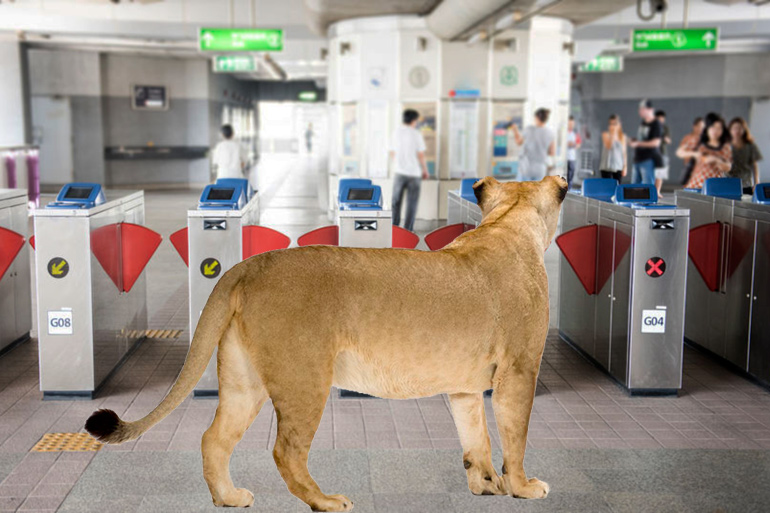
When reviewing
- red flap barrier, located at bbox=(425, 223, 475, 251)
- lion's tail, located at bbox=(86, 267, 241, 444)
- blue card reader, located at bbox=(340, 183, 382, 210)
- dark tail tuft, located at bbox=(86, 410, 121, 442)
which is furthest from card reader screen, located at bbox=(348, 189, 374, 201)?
dark tail tuft, located at bbox=(86, 410, 121, 442)

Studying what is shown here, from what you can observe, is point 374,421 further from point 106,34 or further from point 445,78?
point 106,34

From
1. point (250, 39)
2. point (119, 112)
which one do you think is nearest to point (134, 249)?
point (250, 39)

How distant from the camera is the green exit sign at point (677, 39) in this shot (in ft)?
45.2

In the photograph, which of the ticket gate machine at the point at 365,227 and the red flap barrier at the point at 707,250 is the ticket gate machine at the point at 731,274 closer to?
the red flap barrier at the point at 707,250

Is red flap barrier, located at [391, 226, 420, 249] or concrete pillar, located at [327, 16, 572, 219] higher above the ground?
concrete pillar, located at [327, 16, 572, 219]

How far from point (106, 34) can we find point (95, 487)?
15748 millimetres

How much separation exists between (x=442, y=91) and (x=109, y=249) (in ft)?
28.0

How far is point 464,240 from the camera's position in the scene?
9.95ft

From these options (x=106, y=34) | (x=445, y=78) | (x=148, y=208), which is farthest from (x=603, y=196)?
(x=106, y=34)

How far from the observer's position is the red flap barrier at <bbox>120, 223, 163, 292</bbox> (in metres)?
5.55

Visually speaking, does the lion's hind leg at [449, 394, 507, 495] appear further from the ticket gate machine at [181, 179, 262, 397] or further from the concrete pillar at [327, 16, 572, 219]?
the concrete pillar at [327, 16, 572, 219]

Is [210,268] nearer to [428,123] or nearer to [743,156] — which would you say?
[743,156]

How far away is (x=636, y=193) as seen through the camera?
5277mm

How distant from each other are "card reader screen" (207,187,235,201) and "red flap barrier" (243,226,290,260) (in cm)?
25
